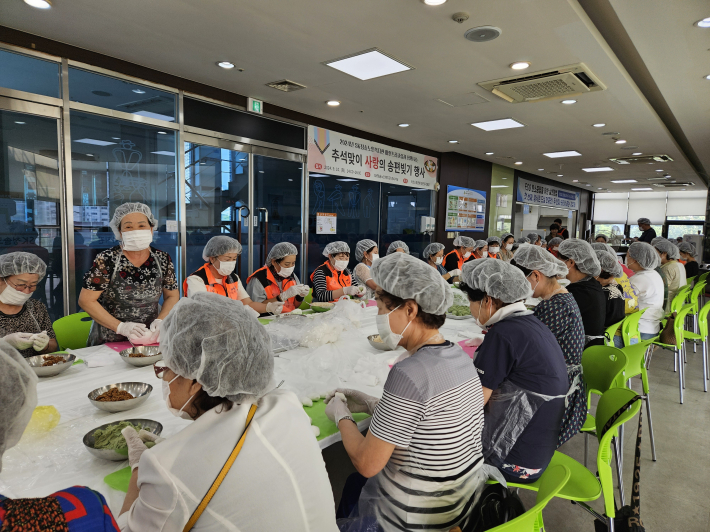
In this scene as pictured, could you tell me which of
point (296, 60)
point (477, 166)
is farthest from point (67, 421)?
point (477, 166)

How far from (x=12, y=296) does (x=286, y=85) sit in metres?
3.23

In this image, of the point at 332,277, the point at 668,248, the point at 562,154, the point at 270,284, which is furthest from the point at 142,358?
the point at 562,154

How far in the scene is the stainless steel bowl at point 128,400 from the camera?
1514mm

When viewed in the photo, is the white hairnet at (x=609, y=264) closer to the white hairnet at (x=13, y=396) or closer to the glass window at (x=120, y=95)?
the white hairnet at (x=13, y=396)

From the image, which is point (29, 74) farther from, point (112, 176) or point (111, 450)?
point (111, 450)

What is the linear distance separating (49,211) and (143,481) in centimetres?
362

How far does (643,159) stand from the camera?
8.30m

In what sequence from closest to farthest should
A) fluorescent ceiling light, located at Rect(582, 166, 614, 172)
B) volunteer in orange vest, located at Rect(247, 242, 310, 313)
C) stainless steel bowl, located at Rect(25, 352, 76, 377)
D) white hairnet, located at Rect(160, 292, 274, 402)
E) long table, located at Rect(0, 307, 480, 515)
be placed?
white hairnet, located at Rect(160, 292, 274, 402)
long table, located at Rect(0, 307, 480, 515)
stainless steel bowl, located at Rect(25, 352, 76, 377)
volunteer in orange vest, located at Rect(247, 242, 310, 313)
fluorescent ceiling light, located at Rect(582, 166, 614, 172)

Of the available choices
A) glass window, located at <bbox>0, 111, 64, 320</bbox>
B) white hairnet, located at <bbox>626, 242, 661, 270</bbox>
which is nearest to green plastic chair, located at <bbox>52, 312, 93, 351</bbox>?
glass window, located at <bbox>0, 111, 64, 320</bbox>

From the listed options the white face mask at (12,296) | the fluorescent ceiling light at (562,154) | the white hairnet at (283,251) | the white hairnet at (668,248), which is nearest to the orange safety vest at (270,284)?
the white hairnet at (283,251)

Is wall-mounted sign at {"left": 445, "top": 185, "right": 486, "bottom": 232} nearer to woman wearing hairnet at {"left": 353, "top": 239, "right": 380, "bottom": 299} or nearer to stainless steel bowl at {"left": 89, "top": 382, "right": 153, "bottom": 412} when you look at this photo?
woman wearing hairnet at {"left": 353, "top": 239, "right": 380, "bottom": 299}

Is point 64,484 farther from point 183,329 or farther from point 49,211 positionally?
point 49,211

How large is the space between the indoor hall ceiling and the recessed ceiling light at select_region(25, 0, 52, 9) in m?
0.04

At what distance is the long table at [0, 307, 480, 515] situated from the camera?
1.15 m
